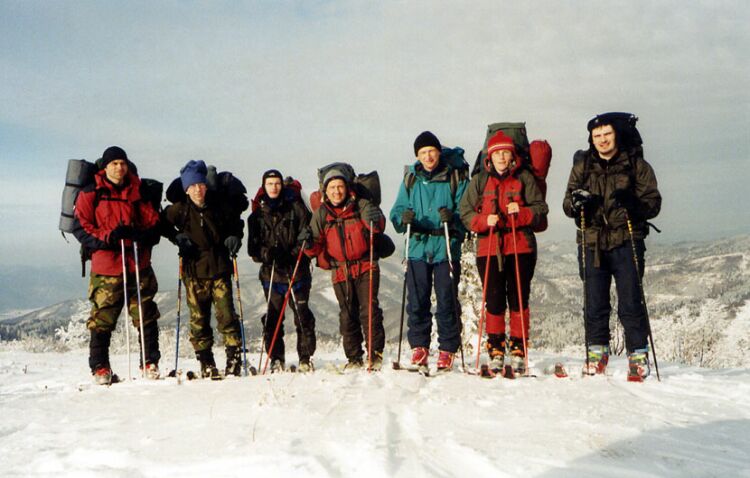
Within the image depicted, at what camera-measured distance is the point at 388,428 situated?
13.2 feet

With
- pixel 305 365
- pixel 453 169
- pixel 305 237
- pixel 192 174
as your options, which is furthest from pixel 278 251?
pixel 453 169

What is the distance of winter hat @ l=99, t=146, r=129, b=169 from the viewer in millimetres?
7250

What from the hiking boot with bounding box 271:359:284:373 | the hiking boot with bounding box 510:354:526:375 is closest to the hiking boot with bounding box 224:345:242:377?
the hiking boot with bounding box 271:359:284:373

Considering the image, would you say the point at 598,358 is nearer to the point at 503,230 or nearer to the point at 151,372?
the point at 503,230

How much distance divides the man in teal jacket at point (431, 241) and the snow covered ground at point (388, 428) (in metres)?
0.93

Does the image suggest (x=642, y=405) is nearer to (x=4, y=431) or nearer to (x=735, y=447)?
(x=735, y=447)

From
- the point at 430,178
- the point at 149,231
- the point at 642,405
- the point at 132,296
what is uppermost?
the point at 430,178

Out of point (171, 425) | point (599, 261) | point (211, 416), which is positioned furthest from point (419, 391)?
point (599, 261)

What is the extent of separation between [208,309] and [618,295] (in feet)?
18.9

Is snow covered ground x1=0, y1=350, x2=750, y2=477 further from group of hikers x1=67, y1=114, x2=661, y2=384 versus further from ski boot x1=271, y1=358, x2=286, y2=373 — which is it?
ski boot x1=271, y1=358, x2=286, y2=373

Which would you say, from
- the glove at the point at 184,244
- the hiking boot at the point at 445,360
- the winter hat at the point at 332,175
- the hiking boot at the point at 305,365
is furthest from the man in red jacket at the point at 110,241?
the hiking boot at the point at 445,360

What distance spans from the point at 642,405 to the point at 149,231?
6.67 meters

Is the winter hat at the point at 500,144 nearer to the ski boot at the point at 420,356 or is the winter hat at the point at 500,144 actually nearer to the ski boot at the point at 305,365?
the ski boot at the point at 420,356

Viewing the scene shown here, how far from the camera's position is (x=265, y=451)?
358cm
